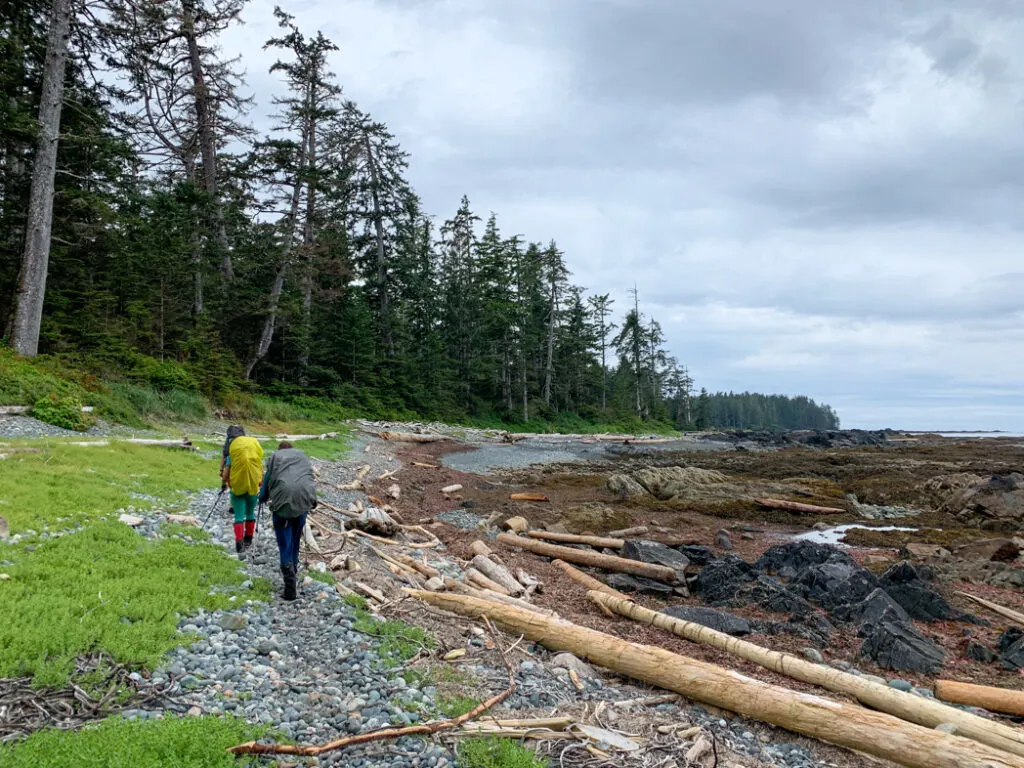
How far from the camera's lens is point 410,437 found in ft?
116

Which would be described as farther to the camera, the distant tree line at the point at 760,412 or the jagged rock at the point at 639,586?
the distant tree line at the point at 760,412

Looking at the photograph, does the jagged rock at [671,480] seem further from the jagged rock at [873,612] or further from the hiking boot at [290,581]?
the hiking boot at [290,581]

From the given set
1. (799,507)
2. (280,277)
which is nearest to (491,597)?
(799,507)

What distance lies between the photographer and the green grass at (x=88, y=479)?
27.1 feet

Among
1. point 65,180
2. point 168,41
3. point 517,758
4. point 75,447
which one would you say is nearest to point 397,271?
point 168,41

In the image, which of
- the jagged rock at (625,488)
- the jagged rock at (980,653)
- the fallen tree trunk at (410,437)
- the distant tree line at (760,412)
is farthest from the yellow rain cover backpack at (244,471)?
the distant tree line at (760,412)

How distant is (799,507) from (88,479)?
69.3 ft

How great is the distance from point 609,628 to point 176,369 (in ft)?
74.5

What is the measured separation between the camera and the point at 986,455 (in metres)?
43.6

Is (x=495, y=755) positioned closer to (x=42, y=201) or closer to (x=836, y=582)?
(x=836, y=582)

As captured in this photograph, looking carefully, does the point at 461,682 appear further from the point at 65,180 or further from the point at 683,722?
the point at 65,180

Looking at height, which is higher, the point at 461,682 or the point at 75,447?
the point at 75,447

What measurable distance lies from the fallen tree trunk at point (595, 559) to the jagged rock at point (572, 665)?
5.41 meters

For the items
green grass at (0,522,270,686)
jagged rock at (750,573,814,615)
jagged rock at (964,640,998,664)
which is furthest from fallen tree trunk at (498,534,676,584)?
green grass at (0,522,270,686)
